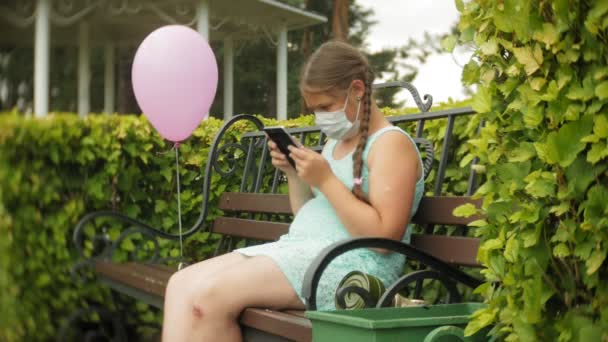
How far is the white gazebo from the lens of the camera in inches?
531

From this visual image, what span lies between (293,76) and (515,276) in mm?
17616

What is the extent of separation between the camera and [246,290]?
96.0 inches

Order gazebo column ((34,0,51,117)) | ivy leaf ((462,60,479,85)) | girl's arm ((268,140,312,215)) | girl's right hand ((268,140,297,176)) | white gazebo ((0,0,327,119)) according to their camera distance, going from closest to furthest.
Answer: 1. ivy leaf ((462,60,479,85))
2. girl's right hand ((268,140,297,176))
3. girl's arm ((268,140,312,215))
4. gazebo column ((34,0,51,117))
5. white gazebo ((0,0,327,119))

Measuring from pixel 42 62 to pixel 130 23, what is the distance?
3.49 meters

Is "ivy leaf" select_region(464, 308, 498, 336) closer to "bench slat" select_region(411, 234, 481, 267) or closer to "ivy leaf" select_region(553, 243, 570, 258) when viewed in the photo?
"ivy leaf" select_region(553, 243, 570, 258)

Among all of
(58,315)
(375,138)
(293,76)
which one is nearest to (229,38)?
(293,76)

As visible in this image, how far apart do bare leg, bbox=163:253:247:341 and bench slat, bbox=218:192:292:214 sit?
2.80ft

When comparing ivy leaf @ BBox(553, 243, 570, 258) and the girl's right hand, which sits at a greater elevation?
the girl's right hand

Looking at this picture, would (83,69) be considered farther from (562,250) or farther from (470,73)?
(562,250)

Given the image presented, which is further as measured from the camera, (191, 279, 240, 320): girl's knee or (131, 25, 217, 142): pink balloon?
(131, 25, 217, 142): pink balloon

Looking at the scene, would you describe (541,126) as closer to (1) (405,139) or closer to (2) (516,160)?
(2) (516,160)

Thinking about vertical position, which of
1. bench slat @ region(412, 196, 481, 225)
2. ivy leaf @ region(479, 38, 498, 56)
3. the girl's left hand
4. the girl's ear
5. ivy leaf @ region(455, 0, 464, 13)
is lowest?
bench slat @ region(412, 196, 481, 225)

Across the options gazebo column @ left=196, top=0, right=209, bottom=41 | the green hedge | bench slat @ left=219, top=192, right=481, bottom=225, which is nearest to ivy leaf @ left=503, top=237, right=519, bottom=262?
bench slat @ left=219, top=192, right=481, bottom=225

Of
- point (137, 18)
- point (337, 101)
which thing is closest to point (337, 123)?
point (337, 101)
